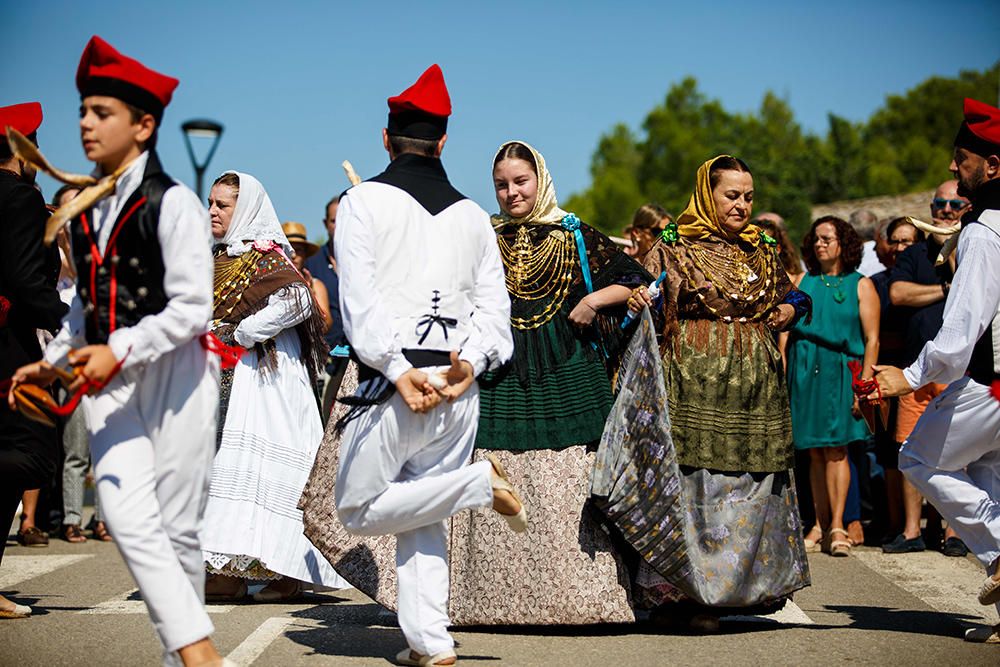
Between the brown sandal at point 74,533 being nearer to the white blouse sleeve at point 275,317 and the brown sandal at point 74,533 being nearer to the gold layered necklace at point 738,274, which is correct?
the white blouse sleeve at point 275,317

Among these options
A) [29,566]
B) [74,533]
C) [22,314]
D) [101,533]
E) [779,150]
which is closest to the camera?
[22,314]

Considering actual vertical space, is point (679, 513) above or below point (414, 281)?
below

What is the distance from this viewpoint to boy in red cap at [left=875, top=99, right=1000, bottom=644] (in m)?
5.97

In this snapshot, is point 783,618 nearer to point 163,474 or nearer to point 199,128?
point 163,474

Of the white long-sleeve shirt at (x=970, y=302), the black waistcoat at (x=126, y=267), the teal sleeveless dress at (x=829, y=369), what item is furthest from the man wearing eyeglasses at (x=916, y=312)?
the black waistcoat at (x=126, y=267)

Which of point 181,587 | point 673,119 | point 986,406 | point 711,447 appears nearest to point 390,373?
point 181,587

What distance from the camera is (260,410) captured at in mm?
7605

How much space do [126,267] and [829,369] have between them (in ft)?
21.6

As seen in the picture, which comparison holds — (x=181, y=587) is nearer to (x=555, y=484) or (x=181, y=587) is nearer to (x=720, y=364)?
(x=555, y=484)

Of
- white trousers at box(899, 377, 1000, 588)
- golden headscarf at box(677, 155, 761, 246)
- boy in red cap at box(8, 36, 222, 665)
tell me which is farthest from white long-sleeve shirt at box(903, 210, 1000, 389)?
boy in red cap at box(8, 36, 222, 665)

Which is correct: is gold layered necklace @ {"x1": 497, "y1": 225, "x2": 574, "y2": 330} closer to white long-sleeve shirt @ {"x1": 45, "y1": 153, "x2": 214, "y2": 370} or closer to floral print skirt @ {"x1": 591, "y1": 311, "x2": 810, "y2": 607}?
floral print skirt @ {"x1": 591, "y1": 311, "x2": 810, "y2": 607}

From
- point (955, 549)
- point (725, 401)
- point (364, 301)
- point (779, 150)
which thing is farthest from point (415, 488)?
point (779, 150)

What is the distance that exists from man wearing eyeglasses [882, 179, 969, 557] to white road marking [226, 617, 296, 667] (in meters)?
4.92

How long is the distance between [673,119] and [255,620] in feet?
315
